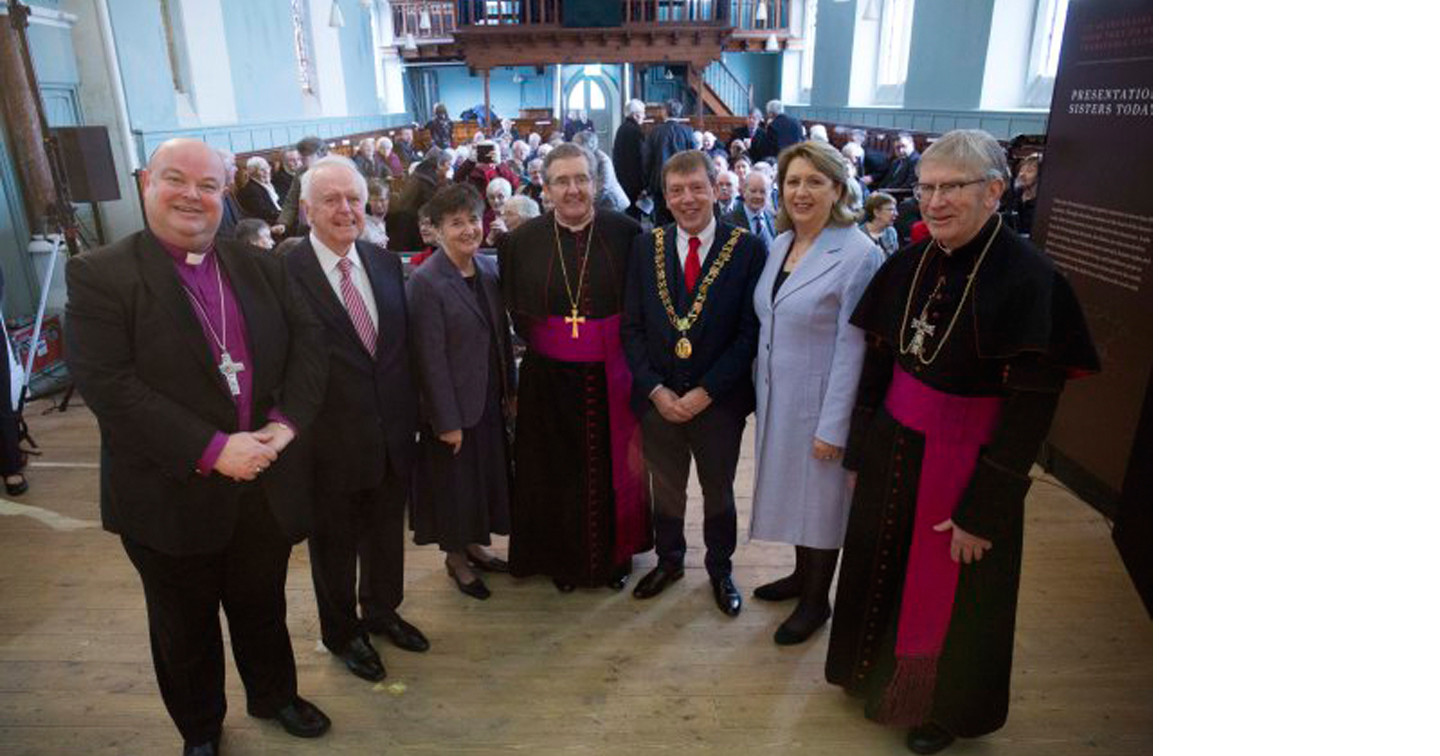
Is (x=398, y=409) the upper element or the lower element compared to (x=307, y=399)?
lower

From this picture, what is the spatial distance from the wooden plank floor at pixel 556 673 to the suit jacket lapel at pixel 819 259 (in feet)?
4.28

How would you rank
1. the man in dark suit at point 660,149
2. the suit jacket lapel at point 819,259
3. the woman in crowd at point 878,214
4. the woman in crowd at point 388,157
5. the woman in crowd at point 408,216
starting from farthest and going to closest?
the woman in crowd at point 388,157, the man in dark suit at point 660,149, the woman in crowd at point 408,216, the woman in crowd at point 878,214, the suit jacket lapel at point 819,259

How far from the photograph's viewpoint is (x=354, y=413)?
7.43 ft

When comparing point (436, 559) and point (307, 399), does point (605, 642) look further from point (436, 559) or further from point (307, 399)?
point (307, 399)

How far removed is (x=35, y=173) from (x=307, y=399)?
601 cm

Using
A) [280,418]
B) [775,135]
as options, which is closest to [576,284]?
[280,418]

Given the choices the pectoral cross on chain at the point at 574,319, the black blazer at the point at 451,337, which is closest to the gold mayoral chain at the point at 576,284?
the pectoral cross on chain at the point at 574,319

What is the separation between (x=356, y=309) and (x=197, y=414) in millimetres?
561

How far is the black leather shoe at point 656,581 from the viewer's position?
10.0 ft

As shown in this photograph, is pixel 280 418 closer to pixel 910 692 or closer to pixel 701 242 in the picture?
pixel 701 242

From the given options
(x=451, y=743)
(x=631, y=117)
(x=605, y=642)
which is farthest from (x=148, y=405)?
(x=631, y=117)

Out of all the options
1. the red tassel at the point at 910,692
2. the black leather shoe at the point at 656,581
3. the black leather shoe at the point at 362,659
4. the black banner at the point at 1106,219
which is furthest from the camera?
the black banner at the point at 1106,219

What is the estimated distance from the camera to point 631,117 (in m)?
8.30

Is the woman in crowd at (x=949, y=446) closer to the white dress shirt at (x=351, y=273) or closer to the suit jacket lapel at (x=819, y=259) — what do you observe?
the suit jacket lapel at (x=819, y=259)
